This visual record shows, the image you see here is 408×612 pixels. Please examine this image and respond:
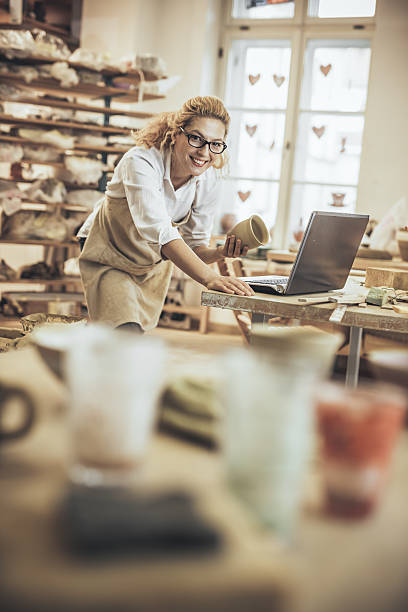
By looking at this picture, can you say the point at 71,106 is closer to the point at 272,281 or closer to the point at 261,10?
the point at 261,10

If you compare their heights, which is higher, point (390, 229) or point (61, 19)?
point (61, 19)

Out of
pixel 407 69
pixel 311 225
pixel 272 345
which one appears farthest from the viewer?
pixel 407 69

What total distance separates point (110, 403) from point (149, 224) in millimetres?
1757

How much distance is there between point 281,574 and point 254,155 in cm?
641

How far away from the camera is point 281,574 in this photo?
53 cm

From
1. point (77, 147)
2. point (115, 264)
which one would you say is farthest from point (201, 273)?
point (77, 147)

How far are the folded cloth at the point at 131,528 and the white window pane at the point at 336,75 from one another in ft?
20.3

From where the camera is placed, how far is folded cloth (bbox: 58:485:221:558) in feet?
1.79

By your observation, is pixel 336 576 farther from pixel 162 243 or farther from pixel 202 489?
pixel 162 243

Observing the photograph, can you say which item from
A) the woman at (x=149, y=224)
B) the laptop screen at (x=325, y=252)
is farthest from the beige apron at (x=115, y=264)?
the laptop screen at (x=325, y=252)

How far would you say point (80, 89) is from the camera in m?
5.87

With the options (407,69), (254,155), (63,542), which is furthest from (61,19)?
(63,542)

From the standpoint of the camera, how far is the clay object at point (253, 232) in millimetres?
2484

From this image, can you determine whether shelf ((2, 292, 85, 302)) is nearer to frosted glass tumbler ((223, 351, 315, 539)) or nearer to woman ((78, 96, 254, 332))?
woman ((78, 96, 254, 332))
